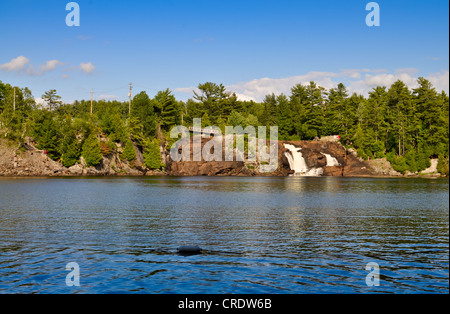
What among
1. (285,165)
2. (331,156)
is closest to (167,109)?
(285,165)

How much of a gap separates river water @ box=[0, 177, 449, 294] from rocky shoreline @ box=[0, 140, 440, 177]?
259 feet

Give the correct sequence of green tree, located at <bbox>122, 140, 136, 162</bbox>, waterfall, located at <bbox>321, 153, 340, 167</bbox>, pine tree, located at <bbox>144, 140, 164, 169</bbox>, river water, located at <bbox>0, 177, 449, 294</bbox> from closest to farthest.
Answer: river water, located at <bbox>0, 177, 449, 294</bbox> → green tree, located at <bbox>122, 140, 136, 162</bbox> → pine tree, located at <bbox>144, 140, 164, 169</bbox> → waterfall, located at <bbox>321, 153, 340, 167</bbox>

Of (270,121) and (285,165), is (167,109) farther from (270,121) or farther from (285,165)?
(285,165)

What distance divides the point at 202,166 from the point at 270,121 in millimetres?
38102

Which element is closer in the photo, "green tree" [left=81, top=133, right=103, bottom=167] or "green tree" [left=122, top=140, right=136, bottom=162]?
"green tree" [left=81, top=133, right=103, bottom=167]

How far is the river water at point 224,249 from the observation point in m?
17.5

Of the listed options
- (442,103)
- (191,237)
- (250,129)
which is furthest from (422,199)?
(442,103)

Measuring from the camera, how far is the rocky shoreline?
117 metres

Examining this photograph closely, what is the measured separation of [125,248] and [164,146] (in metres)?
120

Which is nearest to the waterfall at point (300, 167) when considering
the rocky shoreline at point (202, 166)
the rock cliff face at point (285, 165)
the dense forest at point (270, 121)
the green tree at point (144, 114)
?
the rock cliff face at point (285, 165)

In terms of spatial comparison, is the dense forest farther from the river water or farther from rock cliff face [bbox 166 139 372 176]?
the river water

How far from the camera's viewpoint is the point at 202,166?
13188 cm

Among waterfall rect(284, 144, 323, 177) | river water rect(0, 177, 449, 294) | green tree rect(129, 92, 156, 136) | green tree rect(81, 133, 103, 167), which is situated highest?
green tree rect(129, 92, 156, 136)

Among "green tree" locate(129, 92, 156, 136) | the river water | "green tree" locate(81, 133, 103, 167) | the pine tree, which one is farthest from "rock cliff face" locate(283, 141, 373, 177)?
the river water
